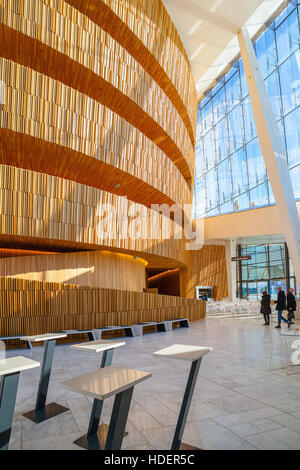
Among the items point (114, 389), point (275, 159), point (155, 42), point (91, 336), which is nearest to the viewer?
point (114, 389)

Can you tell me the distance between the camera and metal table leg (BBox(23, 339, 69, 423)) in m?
3.92

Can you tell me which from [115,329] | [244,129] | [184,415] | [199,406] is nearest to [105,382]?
[184,415]

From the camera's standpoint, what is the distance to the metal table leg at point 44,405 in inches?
154

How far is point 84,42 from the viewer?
11359 millimetres

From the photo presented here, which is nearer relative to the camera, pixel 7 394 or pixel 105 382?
pixel 105 382

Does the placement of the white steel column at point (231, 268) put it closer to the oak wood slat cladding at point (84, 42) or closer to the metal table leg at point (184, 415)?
the oak wood slat cladding at point (84, 42)

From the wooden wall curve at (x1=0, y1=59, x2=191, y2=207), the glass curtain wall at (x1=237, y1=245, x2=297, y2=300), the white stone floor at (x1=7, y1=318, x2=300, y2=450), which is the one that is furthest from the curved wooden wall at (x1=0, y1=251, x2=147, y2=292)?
the glass curtain wall at (x1=237, y1=245, x2=297, y2=300)

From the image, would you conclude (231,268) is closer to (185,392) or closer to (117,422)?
(185,392)

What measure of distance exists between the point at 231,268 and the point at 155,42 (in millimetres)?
16796

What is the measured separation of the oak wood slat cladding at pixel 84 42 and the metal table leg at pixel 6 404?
1014 cm

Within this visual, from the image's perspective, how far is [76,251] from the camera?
12.8 m

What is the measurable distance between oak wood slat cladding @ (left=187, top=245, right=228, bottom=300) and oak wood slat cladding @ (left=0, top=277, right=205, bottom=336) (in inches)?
519

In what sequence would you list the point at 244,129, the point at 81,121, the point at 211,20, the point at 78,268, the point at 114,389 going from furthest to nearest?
the point at 244,129 < the point at 211,20 < the point at 78,268 < the point at 81,121 < the point at 114,389

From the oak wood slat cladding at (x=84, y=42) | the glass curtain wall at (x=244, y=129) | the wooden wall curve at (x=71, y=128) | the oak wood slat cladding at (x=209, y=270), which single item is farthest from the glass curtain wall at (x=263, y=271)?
the oak wood slat cladding at (x=84, y=42)
